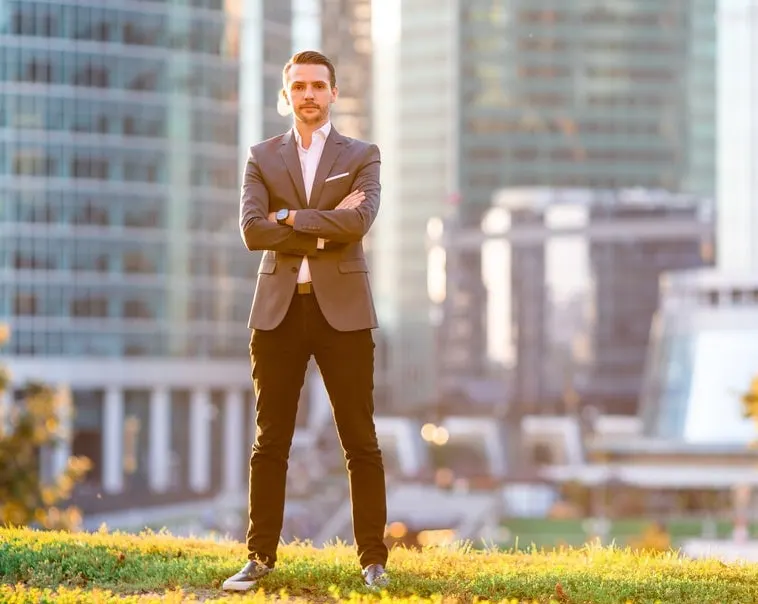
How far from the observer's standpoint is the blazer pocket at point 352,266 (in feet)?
40.5

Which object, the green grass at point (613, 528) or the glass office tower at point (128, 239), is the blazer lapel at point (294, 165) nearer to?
the glass office tower at point (128, 239)

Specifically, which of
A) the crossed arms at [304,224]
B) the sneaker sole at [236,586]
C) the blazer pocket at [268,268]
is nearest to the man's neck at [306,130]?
the crossed arms at [304,224]

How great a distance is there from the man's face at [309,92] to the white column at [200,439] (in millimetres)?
125290

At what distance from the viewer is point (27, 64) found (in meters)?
136

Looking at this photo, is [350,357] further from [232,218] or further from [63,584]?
[232,218]

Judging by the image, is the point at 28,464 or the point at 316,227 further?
the point at 28,464

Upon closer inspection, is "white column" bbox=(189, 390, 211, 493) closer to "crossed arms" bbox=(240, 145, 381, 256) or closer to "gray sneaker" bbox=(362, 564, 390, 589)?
"crossed arms" bbox=(240, 145, 381, 256)

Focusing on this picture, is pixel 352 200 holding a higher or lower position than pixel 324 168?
lower

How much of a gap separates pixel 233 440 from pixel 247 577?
5098 inches

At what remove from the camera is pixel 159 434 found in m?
136

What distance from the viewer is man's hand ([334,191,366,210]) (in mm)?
12414

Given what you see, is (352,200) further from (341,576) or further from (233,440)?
(233,440)

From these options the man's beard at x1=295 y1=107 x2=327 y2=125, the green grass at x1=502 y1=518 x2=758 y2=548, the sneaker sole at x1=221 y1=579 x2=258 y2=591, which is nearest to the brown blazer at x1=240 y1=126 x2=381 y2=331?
the man's beard at x1=295 y1=107 x2=327 y2=125

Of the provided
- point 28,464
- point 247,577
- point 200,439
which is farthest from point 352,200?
point 200,439
